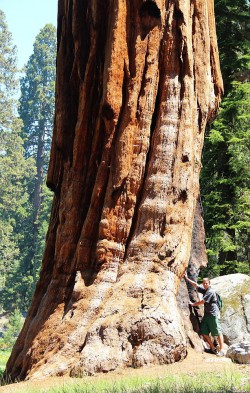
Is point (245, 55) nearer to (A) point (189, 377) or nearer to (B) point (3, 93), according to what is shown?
(A) point (189, 377)

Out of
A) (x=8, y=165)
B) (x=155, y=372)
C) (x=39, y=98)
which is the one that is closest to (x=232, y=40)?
(x=155, y=372)

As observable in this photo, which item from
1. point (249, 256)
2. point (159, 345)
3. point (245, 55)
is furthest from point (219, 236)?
point (159, 345)

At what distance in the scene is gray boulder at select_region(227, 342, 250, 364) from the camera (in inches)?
263

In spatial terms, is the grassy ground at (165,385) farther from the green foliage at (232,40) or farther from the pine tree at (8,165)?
the pine tree at (8,165)

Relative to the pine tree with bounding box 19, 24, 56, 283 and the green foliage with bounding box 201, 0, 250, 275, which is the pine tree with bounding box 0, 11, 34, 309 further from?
the green foliage with bounding box 201, 0, 250, 275

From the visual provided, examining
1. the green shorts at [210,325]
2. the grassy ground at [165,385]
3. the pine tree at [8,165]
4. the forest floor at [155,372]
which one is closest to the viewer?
the grassy ground at [165,385]

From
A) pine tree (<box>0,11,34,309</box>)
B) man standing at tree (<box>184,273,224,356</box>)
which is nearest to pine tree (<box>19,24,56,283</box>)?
pine tree (<box>0,11,34,309</box>)

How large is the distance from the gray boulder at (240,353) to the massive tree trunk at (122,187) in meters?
0.82

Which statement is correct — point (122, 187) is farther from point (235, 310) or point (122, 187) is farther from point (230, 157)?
point (230, 157)

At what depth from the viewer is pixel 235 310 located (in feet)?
37.8

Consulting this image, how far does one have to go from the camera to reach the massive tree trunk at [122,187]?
6.36 meters

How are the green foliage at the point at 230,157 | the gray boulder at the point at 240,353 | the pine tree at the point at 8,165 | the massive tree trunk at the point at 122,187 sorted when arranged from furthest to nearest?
the pine tree at the point at 8,165
the green foliage at the point at 230,157
the gray boulder at the point at 240,353
the massive tree trunk at the point at 122,187

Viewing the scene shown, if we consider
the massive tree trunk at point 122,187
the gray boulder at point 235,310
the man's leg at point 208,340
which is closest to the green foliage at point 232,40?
the gray boulder at point 235,310

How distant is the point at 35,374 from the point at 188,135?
3512 mm
